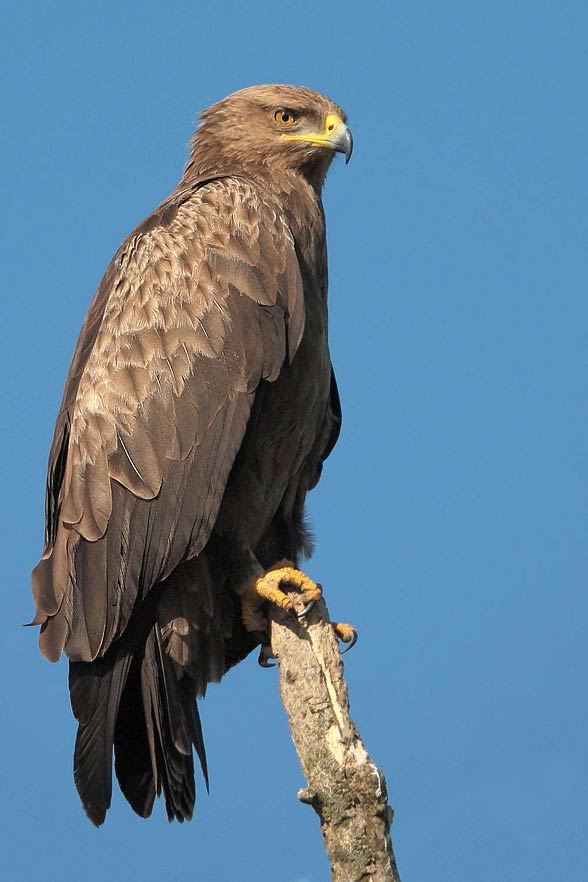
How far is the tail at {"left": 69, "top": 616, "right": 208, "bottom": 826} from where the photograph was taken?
6312 millimetres

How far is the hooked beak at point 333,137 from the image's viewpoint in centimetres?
749

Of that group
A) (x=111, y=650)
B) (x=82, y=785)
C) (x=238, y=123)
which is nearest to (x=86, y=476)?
(x=111, y=650)

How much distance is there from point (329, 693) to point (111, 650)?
986mm

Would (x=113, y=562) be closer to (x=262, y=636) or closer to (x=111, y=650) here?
(x=111, y=650)

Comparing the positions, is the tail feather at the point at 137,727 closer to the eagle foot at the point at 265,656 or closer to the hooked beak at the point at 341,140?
the eagle foot at the point at 265,656

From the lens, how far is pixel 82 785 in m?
6.30

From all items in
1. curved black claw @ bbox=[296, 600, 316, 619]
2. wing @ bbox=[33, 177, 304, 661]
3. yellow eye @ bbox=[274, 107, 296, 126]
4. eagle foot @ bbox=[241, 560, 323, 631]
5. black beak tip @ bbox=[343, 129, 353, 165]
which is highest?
yellow eye @ bbox=[274, 107, 296, 126]

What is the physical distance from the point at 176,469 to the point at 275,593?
72cm

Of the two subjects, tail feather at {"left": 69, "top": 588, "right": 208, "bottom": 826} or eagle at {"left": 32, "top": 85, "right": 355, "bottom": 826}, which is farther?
eagle at {"left": 32, "top": 85, "right": 355, "bottom": 826}

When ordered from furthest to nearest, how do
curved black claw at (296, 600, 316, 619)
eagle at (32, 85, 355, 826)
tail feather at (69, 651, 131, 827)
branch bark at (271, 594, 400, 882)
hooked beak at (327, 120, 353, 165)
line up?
hooked beak at (327, 120, 353, 165) → curved black claw at (296, 600, 316, 619) → eagle at (32, 85, 355, 826) → tail feather at (69, 651, 131, 827) → branch bark at (271, 594, 400, 882)

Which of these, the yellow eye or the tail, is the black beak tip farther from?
the tail

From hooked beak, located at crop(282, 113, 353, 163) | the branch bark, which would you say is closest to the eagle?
the branch bark

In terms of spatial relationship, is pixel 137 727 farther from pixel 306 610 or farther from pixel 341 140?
pixel 341 140

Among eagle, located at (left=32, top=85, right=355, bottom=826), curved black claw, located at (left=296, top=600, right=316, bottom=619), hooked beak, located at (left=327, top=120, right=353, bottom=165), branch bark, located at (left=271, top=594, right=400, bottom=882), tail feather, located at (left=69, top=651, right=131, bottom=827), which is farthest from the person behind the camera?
hooked beak, located at (left=327, top=120, right=353, bottom=165)
